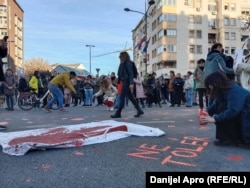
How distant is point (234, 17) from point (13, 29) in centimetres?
5240

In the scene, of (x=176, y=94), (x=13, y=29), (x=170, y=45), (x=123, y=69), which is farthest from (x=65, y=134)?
(x=13, y=29)

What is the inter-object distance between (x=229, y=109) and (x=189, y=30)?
61.8 m

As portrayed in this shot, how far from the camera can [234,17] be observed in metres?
70.9

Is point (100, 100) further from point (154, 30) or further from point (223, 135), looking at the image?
point (154, 30)

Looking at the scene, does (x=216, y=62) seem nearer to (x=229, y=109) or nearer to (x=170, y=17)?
(x=229, y=109)

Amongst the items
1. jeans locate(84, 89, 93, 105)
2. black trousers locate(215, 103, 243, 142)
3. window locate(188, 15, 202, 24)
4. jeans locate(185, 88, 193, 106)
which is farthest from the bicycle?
window locate(188, 15, 202, 24)

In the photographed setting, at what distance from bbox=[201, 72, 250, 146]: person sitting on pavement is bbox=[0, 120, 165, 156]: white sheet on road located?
124cm

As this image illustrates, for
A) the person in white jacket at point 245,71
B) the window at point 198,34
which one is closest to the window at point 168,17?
the window at point 198,34

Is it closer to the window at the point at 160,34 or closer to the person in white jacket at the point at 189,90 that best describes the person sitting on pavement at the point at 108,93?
the person in white jacket at the point at 189,90

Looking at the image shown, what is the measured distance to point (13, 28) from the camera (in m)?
87.3

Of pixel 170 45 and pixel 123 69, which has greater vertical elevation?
pixel 170 45

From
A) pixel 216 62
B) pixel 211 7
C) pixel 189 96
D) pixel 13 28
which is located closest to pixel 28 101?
pixel 189 96

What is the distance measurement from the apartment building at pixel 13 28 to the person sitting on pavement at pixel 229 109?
7232cm

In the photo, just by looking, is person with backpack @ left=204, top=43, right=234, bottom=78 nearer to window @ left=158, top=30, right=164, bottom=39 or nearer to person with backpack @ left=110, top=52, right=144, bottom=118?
person with backpack @ left=110, top=52, right=144, bottom=118
